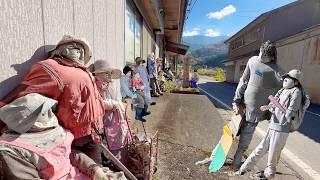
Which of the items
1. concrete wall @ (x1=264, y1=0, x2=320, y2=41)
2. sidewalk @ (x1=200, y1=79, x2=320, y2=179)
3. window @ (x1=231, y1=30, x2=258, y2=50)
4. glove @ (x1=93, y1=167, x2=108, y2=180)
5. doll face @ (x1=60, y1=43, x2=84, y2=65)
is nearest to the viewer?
glove @ (x1=93, y1=167, x2=108, y2=180)

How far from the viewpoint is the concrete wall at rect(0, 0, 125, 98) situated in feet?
5.38

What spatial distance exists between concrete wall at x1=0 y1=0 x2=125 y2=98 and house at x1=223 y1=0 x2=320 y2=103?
10.2m

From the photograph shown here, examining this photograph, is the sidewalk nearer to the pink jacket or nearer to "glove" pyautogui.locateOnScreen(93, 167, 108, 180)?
"glove" pyautogui.locateOnScreen(93, 167, 108, 180)

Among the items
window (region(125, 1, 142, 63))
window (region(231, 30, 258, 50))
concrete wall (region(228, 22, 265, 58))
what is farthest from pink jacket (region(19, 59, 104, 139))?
window (region(231, 30, 258, 50))

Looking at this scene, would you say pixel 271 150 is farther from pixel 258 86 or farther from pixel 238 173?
pixel 258 86

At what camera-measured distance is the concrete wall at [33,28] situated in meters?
1.64

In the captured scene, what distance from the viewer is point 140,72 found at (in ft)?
21.0

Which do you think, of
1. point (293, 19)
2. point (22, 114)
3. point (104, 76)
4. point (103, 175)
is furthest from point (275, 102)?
point (293, 19)

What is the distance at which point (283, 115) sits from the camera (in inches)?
146

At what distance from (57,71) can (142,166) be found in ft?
4.65

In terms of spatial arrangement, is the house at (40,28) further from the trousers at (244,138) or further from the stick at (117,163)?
the trousers at (244,138)

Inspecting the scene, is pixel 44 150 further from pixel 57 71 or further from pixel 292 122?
pixel 292 122

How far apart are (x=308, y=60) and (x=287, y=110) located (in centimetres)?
1404

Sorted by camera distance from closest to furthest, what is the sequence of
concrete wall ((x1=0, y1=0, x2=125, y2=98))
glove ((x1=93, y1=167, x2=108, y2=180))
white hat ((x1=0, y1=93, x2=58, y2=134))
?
white hat ((x1=0, y1=93, x2=58, y2=134)) → concrete wall ((x1=0, y1=0, x2=125, y2=98)) → glove ((x1=93, y1=167, x2=108, y2=180))
